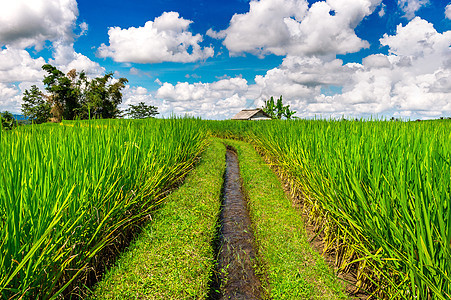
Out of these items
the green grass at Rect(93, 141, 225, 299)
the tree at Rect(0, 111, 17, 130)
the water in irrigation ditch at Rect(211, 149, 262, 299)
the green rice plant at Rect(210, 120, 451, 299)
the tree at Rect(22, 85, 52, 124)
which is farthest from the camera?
the tree at Rect(22, 85, 52, 124)

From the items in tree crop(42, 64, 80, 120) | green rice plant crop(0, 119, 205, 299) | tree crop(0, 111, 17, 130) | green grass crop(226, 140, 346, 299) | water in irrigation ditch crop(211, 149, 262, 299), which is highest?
tree crop(42, 64, 80, 120)

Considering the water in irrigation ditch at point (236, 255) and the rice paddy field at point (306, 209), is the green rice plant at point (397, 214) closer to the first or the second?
the rice paddy field at point (306, 209)

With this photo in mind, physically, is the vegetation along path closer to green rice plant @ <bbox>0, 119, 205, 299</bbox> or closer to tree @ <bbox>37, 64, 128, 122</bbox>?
green rice plant @ <bbox>0, 119, 205, 299</bbox>

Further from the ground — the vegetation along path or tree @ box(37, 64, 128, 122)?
tree @ box(37, 64, 128, 122)

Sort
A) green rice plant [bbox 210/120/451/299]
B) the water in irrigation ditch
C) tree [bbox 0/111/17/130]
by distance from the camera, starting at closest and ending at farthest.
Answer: green rice plant [bbox 210/120/451/299]
the water in irrigation ditch
tree [bbox 0/111/17/130]

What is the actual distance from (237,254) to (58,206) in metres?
2.58

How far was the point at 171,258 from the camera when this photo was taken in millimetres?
2949

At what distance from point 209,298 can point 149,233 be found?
123cm

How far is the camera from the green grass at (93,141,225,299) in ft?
8.07

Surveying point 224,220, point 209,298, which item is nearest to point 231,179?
point 224,220

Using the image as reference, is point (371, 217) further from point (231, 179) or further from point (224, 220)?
point (231, 179)

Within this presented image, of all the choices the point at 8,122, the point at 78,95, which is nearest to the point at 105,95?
the point at 78,95

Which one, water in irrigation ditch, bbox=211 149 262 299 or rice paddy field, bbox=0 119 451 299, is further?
water in irrigation ditch, bbox=211 149 262 299

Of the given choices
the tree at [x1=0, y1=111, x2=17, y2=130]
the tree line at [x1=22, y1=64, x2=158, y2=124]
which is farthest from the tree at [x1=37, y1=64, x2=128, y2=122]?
the tree at [x1=0, y1=111, x2=17, y2=130]
